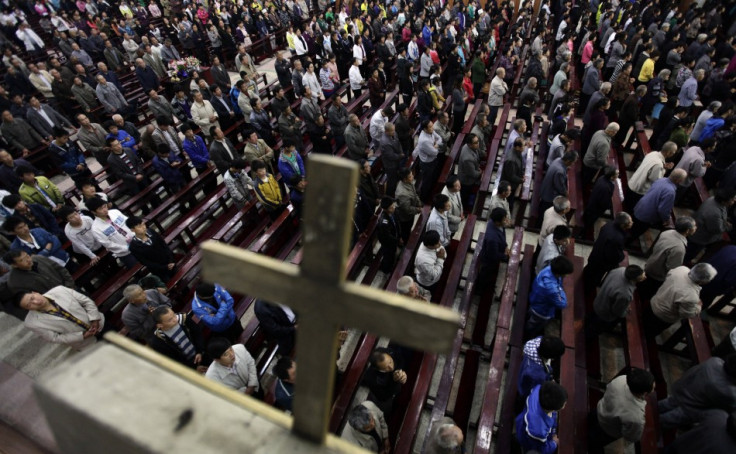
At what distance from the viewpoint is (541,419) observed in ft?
10.2

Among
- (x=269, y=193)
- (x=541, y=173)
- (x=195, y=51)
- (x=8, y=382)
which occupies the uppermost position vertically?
(x=195, y=51)

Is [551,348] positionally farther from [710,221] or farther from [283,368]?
[710,221]

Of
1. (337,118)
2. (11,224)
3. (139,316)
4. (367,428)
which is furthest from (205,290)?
(337,118)

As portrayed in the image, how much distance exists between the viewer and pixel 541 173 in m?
7.48

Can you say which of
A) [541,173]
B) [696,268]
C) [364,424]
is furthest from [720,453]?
[541,173]

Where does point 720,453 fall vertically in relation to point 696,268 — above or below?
below

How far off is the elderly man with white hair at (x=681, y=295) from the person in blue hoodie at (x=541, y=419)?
232 centimetres

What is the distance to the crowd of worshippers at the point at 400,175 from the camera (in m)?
3.64

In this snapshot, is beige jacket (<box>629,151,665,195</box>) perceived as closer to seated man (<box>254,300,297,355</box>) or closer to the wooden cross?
seated man (<box>254,300,297,355</box>)

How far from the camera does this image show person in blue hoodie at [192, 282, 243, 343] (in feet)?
13.1

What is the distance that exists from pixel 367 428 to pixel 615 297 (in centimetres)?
330

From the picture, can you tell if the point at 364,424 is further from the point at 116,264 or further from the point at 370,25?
the point at 370,25

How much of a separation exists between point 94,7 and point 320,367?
22227mm

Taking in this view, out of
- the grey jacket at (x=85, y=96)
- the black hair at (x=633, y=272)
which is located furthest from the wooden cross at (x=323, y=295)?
the grey jacket at (x=85, y=96)
